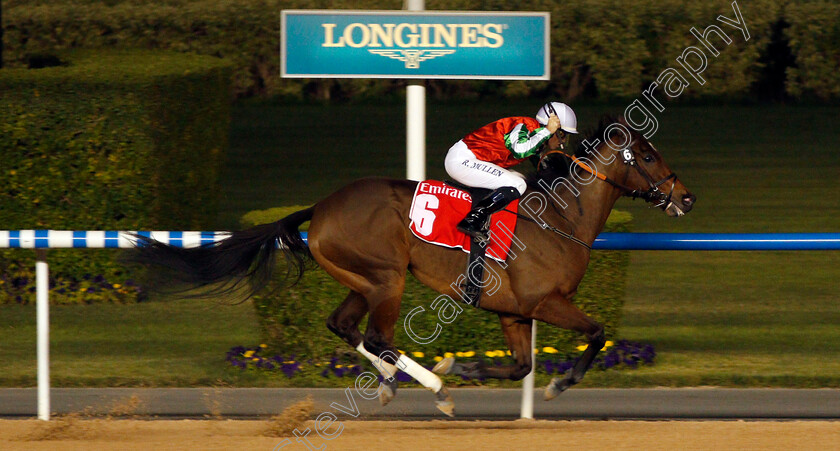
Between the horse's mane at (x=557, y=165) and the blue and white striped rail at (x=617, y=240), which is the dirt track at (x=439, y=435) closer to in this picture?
the blue and white striped rail at (x=617, y=240)

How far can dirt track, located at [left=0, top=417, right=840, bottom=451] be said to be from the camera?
5.09m

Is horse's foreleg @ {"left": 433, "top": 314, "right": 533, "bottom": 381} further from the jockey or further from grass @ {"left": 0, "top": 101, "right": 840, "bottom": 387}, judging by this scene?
grass @ {"left": 0, "top": 101, "right": 840, "bottom": 387}

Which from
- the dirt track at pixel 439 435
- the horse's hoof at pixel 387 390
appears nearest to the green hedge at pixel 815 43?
the dirt track at pixel 439 435

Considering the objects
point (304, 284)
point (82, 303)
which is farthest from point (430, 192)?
point (82, 303)

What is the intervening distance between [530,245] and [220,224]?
22.2 feet

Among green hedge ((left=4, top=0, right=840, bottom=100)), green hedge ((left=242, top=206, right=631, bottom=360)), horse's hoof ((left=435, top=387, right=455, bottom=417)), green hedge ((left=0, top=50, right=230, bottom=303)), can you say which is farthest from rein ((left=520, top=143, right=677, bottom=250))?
green hedge ((left=4, top=0, right=840, bottom=100))

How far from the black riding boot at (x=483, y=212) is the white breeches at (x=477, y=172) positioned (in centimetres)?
9

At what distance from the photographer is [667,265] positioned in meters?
10.6

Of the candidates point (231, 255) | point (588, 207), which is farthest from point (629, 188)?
point (231, 255)

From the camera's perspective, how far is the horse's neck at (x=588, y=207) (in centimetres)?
561

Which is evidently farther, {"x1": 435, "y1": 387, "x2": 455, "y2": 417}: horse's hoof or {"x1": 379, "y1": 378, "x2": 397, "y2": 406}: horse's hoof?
{"x1": 379, "y1": 378, "x2": 397, "y2": 406}: horse's hoof

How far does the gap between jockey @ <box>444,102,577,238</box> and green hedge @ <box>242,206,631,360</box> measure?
1.05 metres

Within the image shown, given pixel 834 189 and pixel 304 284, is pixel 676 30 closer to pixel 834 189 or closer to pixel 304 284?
pixel 834 189

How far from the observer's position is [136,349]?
7598 mm
